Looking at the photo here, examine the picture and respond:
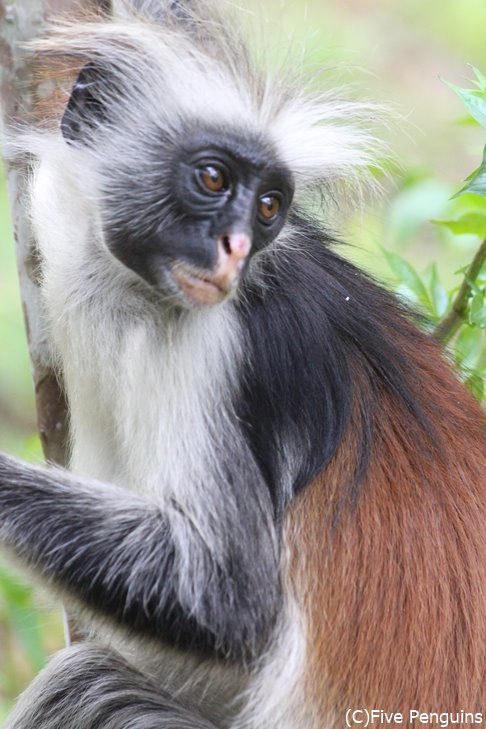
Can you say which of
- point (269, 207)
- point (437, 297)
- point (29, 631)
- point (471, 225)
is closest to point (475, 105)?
point (269, 207)

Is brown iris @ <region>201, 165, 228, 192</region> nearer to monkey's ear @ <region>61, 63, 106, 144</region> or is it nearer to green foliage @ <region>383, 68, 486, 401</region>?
monkey's ear @ <region>61, 63, 106, 144</region>

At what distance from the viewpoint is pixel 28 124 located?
496cm

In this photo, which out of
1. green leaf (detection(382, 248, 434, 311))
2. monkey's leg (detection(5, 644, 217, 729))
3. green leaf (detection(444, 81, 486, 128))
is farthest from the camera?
green leaf (detection(382, 248, 434, 311))

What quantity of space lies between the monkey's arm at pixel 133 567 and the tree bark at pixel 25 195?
82 centimetres

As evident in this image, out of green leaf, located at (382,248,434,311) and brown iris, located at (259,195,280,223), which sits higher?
brown iris, located at (259,195,280,223)

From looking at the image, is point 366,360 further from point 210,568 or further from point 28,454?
point 28,454

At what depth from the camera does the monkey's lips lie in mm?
4246

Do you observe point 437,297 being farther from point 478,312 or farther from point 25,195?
point 25,195

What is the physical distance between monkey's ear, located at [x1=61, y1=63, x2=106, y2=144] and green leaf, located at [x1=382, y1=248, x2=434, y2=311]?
1.51m

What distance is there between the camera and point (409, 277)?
560 cm

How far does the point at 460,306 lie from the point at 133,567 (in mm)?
1967

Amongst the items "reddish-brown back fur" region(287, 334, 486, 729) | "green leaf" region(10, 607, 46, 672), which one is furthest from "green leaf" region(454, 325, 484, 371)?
"green leaf" region(10, 607, 46, 672)

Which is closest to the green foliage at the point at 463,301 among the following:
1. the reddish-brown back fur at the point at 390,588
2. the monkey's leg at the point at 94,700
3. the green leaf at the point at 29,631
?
the reddish-brown back fur at the point at 390,588

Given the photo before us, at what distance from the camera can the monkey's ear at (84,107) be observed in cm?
465
